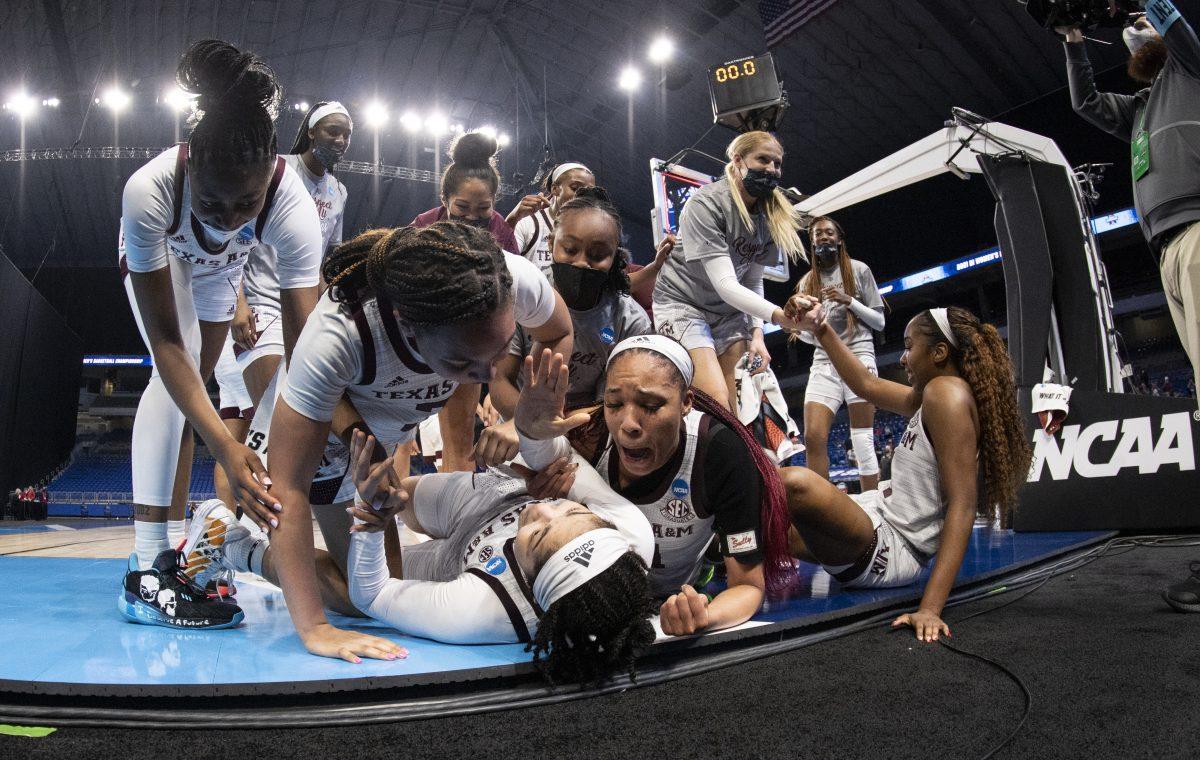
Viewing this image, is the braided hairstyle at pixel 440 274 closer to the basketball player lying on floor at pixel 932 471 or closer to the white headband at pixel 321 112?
the basketball player lying on floor at pixel 932 471

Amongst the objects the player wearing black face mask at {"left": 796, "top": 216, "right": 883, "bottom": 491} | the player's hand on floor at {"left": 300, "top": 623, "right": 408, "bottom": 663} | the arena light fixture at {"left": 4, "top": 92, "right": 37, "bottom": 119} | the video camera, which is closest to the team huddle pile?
the player's hand on floor at {"left": 300, "top": 623, "right": 408, "bottom": 663}

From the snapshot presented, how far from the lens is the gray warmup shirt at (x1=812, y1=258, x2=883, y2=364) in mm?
4629

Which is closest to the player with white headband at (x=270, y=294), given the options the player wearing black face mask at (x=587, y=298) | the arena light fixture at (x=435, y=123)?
the player wearing black face mask at (x=587, y=298)

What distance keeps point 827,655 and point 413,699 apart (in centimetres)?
97

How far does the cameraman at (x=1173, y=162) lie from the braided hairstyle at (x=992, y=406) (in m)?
0.47

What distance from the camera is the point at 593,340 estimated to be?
251 cm

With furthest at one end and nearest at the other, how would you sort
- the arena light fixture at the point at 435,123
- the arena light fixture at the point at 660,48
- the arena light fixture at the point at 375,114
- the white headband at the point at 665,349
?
the arena light fixture at the point at 435,123
the arena light fixture at the point at 375,114
the arena light fixture at the point at 660,48
the white headband at the point at 665,349

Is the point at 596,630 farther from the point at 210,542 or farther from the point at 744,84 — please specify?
the point at 744,84

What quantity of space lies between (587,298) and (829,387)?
8.61ft

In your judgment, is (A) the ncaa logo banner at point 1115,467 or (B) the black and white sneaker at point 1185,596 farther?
(A) the ncaa logo banner at point 1115,467

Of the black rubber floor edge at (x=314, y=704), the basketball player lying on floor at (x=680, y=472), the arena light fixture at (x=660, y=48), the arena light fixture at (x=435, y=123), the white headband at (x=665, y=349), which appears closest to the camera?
the black rubber floor edge at (x=314, y=704)

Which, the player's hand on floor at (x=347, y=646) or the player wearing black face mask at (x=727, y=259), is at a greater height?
the player wearing black face mask at (x=727, y=259)

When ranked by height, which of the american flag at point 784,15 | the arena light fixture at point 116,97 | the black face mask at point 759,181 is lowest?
the black face mask at point 759,181

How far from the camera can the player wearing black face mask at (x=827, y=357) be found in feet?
14.6
